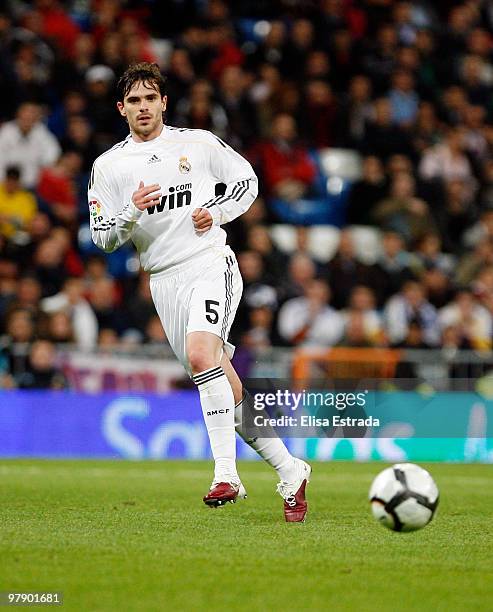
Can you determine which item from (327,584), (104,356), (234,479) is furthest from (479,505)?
(104,356)

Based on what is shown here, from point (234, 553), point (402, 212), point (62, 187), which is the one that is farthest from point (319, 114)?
point (234, 553)

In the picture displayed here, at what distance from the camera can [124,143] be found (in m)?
8.02

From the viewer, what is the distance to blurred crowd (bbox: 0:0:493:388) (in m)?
14.9

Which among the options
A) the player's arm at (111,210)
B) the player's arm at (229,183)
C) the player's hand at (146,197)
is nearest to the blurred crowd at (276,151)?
the player's arm at (111,210)

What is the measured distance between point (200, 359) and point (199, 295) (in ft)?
1.33

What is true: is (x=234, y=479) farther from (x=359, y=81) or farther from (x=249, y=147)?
(x=359, y=81)

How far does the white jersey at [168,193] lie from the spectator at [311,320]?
7.60 m

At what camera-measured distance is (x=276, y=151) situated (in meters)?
17.5

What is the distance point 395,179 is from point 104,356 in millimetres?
5659

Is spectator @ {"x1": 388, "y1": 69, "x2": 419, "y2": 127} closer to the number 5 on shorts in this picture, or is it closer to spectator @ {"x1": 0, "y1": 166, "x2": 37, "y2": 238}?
spectator @ {"x1": 0, "y1": 166, "x2": 37, "y2": 238}

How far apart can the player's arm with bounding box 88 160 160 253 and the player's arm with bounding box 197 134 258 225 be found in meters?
0.39

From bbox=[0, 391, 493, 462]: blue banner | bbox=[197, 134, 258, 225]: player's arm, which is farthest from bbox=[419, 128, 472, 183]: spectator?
bbox=[197, 134, 258, 225]: player's arm

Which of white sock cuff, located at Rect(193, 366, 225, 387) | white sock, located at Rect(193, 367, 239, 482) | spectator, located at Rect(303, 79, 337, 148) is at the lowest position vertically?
white sock, located at Rect(193, 367, 239, 482)

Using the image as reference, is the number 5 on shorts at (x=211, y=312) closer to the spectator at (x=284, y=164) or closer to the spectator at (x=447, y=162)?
the spectator at (x=284, y=164)
